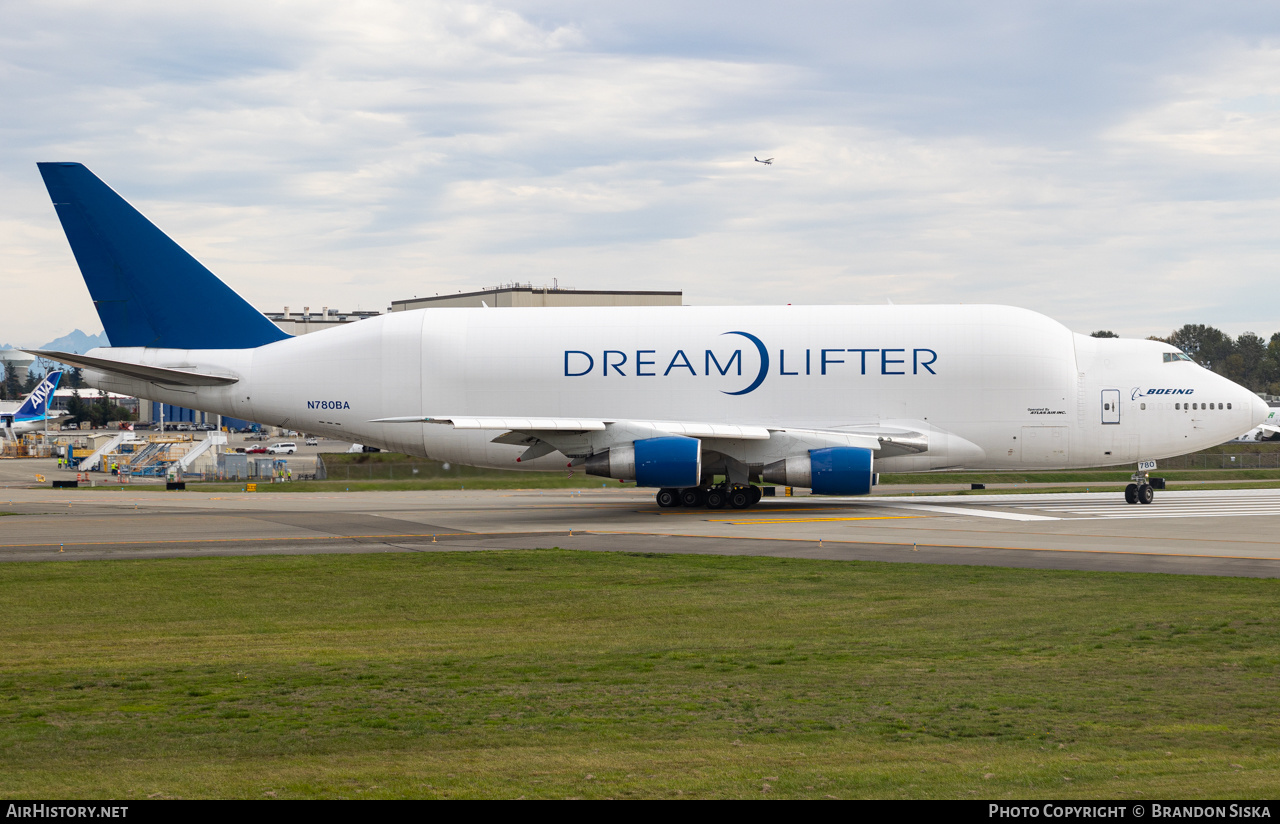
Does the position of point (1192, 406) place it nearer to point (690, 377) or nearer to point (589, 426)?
point (690, 377)

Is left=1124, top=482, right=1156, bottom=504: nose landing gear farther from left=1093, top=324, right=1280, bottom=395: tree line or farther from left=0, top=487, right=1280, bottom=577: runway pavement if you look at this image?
left=1093, top=324, right=1280, bottom=395: tree line

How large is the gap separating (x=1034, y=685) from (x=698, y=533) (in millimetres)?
15827

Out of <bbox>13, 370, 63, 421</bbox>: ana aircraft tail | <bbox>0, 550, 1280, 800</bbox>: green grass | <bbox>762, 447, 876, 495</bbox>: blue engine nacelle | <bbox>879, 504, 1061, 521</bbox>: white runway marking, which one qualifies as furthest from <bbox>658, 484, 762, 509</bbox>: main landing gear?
<bbox>13, 370, 63, 421</bbox>: ana aircraft tail

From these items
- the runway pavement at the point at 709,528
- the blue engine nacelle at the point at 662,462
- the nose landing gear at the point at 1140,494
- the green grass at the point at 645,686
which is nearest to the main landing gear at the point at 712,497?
the runway pavement at the point at 709,528

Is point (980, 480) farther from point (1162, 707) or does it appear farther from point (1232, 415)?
point (1162, 707)

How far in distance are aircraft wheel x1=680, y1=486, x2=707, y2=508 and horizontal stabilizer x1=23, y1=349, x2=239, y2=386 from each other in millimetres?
14898

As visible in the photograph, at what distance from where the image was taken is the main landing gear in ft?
105

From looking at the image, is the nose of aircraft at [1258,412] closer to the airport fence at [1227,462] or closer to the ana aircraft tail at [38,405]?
the airport fence at [1227,462]

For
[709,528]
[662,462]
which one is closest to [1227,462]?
[662,462]

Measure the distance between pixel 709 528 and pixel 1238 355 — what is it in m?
138

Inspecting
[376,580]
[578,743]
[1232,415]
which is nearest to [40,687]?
[578,743]

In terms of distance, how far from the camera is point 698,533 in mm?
25266

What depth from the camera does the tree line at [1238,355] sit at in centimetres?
12769

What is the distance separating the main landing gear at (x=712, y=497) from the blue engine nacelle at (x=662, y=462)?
2.59 m
